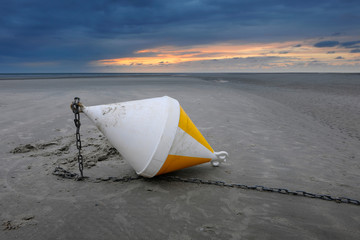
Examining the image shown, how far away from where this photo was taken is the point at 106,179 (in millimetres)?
3965

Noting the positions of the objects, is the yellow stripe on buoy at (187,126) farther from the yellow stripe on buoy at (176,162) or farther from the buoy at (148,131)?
the yellow stripe on buoy at (176,162)

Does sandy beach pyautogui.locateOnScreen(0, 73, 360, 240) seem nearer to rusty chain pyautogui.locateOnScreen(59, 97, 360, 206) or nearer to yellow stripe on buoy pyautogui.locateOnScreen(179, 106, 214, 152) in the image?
rusty chain pyautogui.locateOnScreen(59, 97, 360, 206)

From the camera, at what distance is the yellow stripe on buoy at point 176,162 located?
3.69 meters

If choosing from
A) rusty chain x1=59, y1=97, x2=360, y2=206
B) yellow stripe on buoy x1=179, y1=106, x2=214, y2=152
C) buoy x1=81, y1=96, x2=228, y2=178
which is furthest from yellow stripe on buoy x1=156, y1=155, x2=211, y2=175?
yellow stripe on buoy x1=179, y1=106, x2=214, y2=152

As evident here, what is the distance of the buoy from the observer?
3.54 m

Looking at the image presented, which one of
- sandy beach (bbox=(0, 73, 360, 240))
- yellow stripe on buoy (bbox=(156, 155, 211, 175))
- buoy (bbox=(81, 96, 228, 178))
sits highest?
buoy (bbox=(81, 96, 228, 178))

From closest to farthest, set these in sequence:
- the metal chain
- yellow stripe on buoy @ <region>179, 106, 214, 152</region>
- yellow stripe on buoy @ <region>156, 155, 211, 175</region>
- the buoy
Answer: the metal chain
the buoy
yellow stripe on buoy @ <region>156, 155, 211, 175</region>
yellow stripe on buoy @ <region>179, 106, 214, 152</region>

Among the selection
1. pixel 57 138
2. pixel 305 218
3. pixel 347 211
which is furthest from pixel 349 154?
pixel 57 138

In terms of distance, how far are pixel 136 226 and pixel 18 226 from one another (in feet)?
4.57

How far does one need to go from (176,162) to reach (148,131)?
73 cm

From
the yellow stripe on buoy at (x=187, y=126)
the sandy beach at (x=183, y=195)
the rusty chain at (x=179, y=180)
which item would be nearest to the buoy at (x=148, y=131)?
the yellow stripe on buoy at (x=187, y=126)

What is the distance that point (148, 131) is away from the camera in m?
3.55

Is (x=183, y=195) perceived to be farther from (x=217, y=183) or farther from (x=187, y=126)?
(x=187, y=126)

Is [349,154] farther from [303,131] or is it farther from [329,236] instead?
[329,236]
